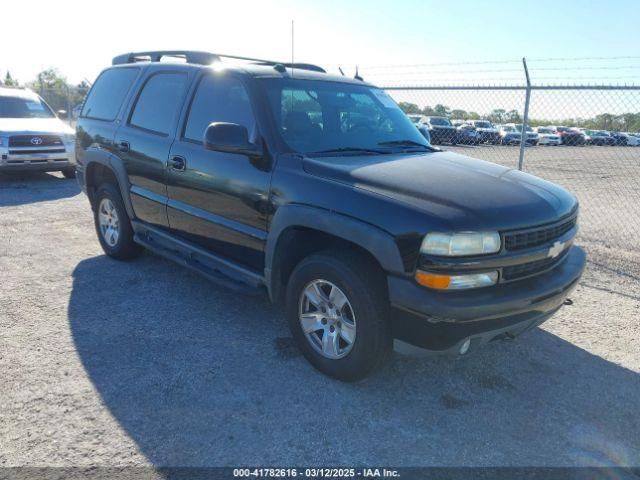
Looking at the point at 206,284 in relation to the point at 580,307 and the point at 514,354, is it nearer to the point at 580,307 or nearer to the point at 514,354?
the point at 514,354

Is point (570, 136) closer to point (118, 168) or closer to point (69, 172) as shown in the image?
point (69, 172)

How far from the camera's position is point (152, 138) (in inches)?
175

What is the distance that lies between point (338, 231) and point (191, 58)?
248cm

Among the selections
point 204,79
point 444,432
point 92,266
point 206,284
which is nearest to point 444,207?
point 444,432

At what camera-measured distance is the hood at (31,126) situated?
9616mm

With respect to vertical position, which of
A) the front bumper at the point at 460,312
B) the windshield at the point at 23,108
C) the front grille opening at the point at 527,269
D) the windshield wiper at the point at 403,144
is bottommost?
the front bumper at the point at 460,312

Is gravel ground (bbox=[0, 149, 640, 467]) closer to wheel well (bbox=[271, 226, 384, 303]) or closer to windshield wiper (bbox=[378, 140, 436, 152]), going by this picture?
wheel well (bbox=[271, 226, 384, 303])

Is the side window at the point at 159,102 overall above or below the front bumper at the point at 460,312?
above

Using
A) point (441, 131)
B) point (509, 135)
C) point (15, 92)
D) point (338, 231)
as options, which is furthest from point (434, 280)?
point (509, 135)

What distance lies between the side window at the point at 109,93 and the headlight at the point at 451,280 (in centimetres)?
372

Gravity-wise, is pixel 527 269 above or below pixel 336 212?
below

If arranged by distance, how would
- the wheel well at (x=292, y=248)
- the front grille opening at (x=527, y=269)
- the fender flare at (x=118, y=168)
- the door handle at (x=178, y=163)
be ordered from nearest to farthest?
1. the front grille opening at (x=527, y=269)
2. the wheel well at (x=292, y=248)
3. the door handle at (x=178, y=163)
4. the fender flare at (x=118, y=168)

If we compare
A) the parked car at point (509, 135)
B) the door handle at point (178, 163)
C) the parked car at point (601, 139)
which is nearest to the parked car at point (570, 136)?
the parked car at point (509, 135)

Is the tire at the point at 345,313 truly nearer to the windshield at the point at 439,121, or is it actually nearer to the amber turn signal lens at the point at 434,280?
the amber turn signal lens at the point at 434,280
